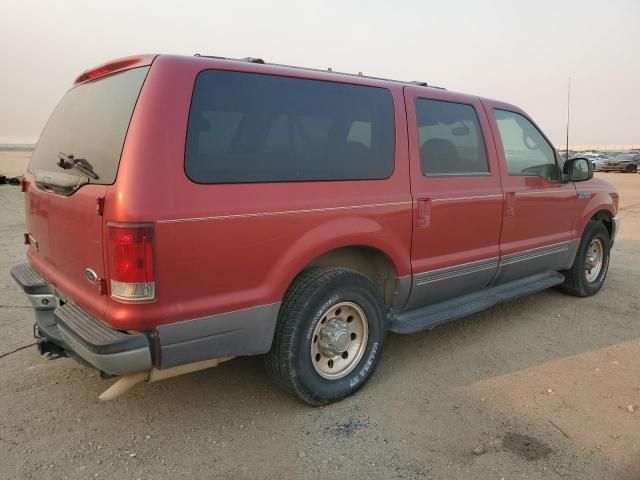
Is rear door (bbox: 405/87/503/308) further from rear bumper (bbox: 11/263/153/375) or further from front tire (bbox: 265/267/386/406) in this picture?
rear bumper (bbox: 11/263/153/375)

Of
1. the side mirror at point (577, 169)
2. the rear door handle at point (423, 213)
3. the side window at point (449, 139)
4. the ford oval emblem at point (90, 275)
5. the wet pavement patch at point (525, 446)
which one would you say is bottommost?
the wet pavement patch at point (525, 446)

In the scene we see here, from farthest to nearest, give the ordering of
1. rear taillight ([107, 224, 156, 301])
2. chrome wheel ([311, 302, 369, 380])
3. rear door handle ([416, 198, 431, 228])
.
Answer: rear door handle ([416, 198, 431, 228]), chrome wheel ([311, 302, 369, 380]), rear taillight ([107, 224, 156, 301])

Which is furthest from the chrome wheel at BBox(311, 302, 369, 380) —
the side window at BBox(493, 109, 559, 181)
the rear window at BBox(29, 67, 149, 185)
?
the side window at BBox(493, 109, 559, 181)

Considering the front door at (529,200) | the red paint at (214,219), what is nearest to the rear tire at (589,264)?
the front door at (529,200)

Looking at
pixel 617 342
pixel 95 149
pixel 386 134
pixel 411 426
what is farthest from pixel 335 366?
pixel 617 342

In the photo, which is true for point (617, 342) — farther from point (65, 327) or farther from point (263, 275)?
point (65, 327)

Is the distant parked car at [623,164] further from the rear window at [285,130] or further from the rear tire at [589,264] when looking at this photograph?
the rear window at [285,130]

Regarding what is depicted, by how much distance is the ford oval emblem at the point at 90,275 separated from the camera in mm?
2421

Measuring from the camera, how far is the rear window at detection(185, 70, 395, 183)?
2455mm

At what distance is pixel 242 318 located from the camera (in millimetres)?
Answer: 2578

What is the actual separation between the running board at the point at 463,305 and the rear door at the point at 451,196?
0.06 meters

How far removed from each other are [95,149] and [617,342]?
4065 mm

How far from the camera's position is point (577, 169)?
15.1 ft

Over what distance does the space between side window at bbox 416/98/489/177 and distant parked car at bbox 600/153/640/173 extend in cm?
3557
